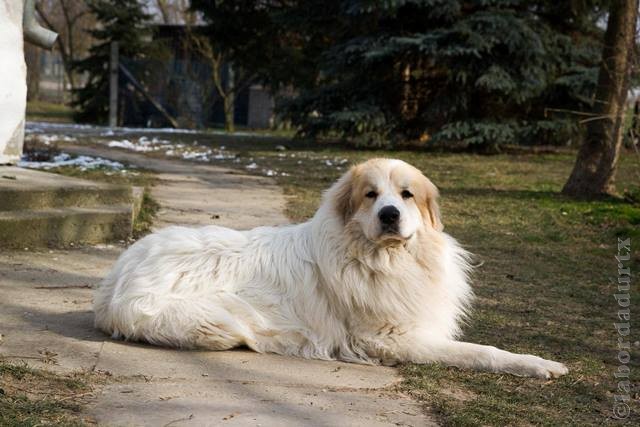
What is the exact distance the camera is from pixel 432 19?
61.7ft

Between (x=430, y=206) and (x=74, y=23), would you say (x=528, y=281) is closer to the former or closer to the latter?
(x=430, y=206)

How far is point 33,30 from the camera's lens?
880cm

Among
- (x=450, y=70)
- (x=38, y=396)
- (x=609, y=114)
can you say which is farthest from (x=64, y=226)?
(x=450, y=70)

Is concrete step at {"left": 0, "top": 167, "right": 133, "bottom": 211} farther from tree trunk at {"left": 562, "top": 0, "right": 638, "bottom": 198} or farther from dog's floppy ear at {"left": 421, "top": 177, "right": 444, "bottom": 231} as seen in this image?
tree trunk at {"left": 562, "top": 0, "right": 638, "bottom": 198}

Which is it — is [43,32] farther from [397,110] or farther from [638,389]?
[397,110]

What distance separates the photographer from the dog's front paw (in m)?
4.33

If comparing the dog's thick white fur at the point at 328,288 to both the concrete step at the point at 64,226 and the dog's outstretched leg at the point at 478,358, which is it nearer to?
the dog's outstretched leg at the point at 478,358

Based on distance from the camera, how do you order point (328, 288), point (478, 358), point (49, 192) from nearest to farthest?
point (478, 358), point (328, 288), point (49, 192)

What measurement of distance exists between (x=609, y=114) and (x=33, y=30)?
7.93 meters

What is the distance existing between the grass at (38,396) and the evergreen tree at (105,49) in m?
25.3

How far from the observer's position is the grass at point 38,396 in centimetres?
324

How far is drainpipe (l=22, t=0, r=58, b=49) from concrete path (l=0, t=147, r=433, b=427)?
3.48 m

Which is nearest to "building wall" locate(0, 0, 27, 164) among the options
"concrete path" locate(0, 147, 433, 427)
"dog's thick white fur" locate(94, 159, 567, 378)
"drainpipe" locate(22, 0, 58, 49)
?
"drainpipe" locate(22, 0, 58, 49)

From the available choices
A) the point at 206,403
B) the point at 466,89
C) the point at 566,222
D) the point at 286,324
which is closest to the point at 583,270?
the point at 566,222
